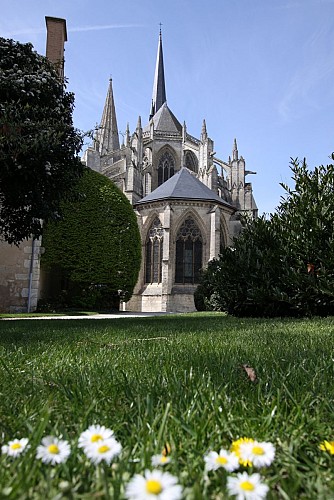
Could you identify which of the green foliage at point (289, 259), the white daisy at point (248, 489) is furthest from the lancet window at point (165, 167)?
the white daisy at point (248, 489)

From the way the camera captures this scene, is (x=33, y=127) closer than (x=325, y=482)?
No

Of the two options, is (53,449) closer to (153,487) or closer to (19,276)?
(153,487)

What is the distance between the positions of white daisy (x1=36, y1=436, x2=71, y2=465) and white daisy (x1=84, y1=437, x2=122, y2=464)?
0.06 meters

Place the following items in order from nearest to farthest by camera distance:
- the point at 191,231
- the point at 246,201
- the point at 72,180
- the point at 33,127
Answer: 1. the point at 33,127
2. the point at 72,180
3. the point at 191,231
4. the point at 246,201

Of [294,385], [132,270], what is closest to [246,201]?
[132,270]

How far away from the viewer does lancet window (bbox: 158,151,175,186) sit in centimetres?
4056

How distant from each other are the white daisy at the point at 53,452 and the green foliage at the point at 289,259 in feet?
26.3

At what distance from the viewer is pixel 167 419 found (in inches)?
52.5

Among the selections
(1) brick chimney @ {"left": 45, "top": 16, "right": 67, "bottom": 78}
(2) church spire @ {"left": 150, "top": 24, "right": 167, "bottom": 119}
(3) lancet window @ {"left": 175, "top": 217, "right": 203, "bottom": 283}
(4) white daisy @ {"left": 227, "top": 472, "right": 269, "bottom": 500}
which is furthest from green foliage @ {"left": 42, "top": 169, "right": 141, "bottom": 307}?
(2) church spire @ {"left": 150, "top": 24, "right": 167, "bottom": 119}

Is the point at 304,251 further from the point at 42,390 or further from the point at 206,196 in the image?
the point at 206,196

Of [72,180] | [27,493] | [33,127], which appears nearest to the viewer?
[27,493]

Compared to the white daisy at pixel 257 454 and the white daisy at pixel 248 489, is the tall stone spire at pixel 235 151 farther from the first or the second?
the white daisy at pixel 248 489

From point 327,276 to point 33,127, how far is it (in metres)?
6.54

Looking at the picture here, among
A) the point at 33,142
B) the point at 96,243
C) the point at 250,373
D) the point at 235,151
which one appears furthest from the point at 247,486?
the point at 235,151
